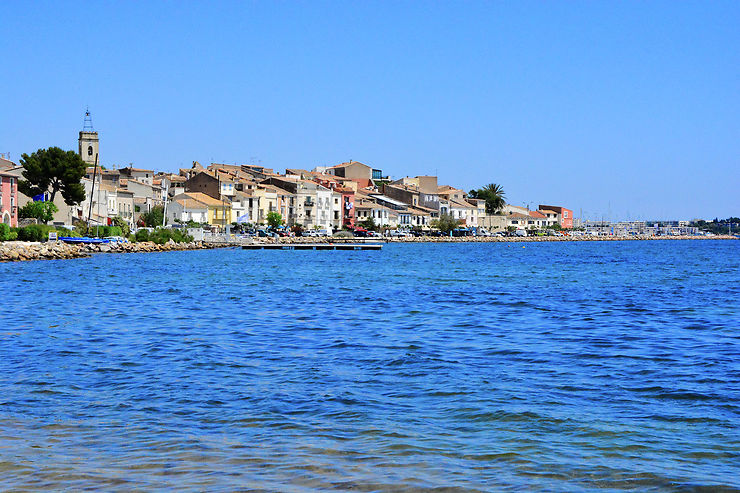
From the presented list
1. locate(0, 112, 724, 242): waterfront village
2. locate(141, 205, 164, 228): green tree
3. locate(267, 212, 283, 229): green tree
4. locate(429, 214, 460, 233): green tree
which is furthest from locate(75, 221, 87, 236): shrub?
locate(429, 214, 460, 233): green tree

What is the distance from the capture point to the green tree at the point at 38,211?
67.8 metres

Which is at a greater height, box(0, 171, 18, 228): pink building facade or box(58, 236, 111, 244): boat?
box(0, 171, 18, 228): pink building facade

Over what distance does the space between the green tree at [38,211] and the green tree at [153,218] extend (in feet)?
69.8

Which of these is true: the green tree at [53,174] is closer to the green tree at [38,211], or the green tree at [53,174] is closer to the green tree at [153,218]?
the green tree at [38,211]

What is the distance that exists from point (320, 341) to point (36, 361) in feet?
16.4

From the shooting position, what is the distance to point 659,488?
6.84 m

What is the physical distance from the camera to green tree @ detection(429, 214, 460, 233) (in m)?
133

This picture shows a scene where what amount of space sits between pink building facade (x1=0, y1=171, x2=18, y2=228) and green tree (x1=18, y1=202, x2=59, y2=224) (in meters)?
1.66

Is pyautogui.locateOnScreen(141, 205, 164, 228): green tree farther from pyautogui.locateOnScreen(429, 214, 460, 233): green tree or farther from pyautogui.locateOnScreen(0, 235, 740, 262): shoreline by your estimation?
pyautogui.locateOnScreen(429, 214, 460, 233): green tree

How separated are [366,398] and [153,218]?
276 ft

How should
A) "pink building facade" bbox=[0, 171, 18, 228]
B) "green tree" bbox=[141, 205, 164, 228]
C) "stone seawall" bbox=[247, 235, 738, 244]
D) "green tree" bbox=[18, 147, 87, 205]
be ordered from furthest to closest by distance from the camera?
"stone seawall" bbox=[247, 235, 738, 244] < "green tree" bbox=[141, 205, 164, 228] < "green tree" bbox=[18, 147, 87, 205] < "pink building facade" bbox=[0, 171, 18, 228]

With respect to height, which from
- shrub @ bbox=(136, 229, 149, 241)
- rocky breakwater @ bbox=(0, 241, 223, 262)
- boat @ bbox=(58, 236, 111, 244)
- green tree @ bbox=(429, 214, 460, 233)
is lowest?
rocky breakwater @ bbox=(0, 241, 223, 262)

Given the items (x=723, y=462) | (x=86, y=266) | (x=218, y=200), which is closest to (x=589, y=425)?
(x=723, y=462)

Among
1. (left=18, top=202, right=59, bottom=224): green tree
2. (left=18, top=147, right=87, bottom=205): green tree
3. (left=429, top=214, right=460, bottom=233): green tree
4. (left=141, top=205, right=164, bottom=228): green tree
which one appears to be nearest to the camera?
(left=18, top=202, right=59, bottom=224): green tree
